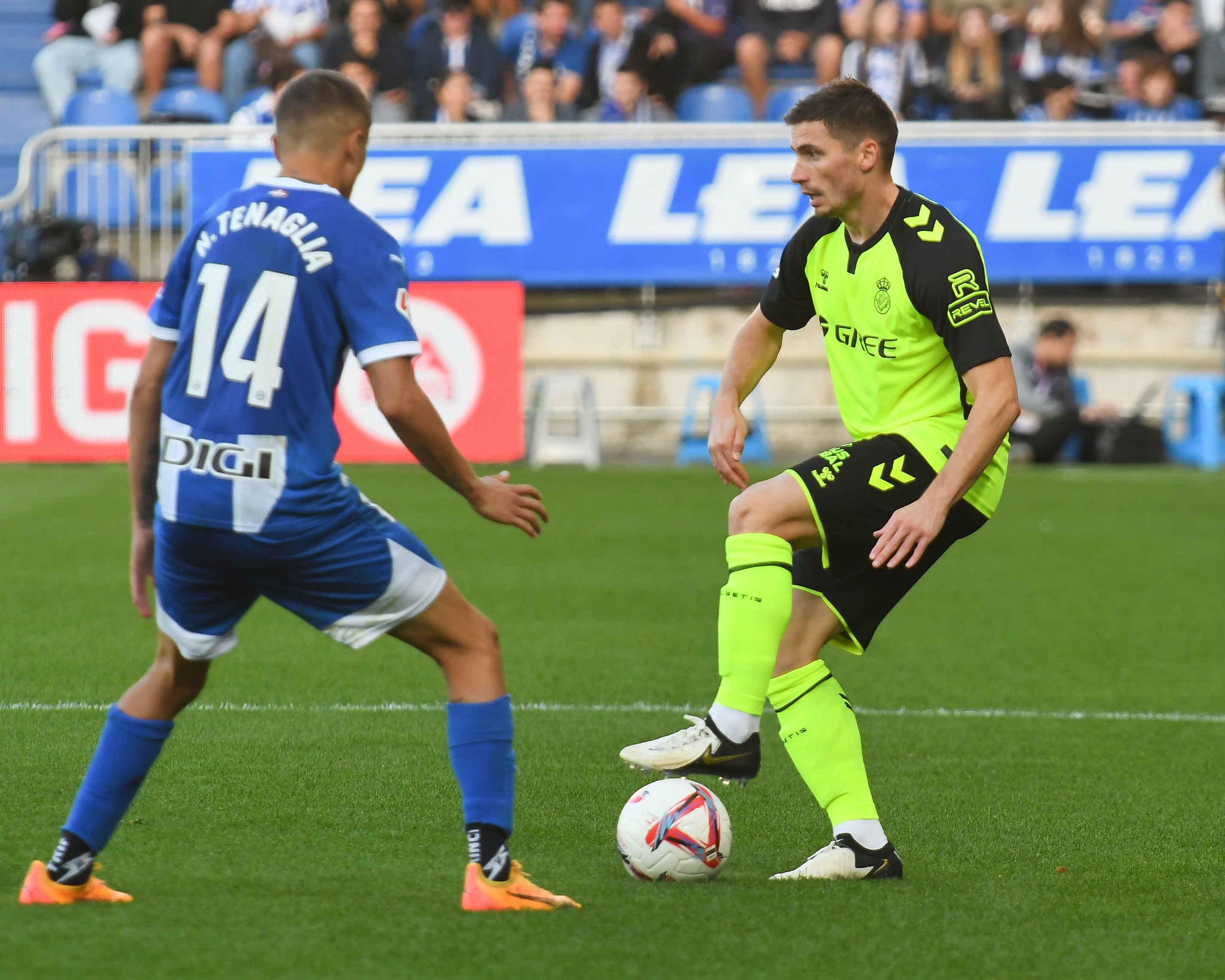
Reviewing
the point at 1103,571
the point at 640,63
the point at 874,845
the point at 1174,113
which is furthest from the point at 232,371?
the point at 1174,113

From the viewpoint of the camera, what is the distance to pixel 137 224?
16.2m

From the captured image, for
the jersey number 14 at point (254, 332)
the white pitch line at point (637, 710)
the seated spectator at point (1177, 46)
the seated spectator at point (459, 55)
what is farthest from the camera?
the seated spectator at point (1177, 46)

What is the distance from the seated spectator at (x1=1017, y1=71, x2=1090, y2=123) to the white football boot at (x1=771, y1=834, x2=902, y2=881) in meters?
13.5

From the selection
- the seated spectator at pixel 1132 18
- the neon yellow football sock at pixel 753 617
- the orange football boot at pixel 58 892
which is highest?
the seated spectator at pixel 1132 18

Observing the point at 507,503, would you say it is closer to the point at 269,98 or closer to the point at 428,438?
the point at 428,438

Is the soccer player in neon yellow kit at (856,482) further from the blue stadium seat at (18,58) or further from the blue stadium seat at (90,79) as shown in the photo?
the blue stadium seat at (18,58)

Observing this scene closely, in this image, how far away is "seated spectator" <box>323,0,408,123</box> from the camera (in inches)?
679

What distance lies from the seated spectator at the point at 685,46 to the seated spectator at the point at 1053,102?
3149mm

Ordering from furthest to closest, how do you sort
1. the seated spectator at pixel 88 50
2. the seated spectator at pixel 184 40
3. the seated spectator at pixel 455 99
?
the seated spectator at pixel 88 50
the seated spectator at pixel 184 40
the seated spectator at pixel 455 99

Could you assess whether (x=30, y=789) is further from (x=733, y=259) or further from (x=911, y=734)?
(x=733, y=259)

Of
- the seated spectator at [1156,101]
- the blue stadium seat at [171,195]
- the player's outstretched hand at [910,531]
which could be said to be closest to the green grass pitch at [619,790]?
the player's outstretched hand at [910,531]

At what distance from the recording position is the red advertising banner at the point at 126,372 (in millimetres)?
14492

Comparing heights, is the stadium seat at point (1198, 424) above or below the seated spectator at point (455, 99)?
below

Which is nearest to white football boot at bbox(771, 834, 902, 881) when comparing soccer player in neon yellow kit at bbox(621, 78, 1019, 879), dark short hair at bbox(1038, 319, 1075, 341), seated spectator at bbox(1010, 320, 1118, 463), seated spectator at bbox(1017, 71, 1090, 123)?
soccer player in neon yellow kit at bbox(621, 78, 1019, 879)
